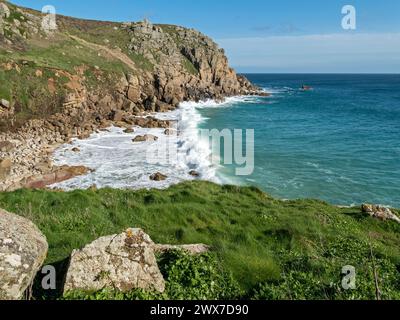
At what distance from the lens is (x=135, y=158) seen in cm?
3703

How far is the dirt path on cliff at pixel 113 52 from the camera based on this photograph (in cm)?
7706

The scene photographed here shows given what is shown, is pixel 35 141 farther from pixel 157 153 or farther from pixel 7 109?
pixel 157 153

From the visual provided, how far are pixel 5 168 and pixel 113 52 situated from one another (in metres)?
57.5

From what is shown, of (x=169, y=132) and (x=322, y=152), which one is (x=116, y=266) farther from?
(x=169, y=132)

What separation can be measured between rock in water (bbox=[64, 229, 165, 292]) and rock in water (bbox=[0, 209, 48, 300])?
2.19ft

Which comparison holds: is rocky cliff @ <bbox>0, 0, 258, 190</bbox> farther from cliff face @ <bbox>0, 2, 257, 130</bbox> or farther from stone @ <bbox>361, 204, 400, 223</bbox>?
stone @ <bbox>361, 204, 400, 223</bbox>

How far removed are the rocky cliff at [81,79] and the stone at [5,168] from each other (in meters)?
0.09

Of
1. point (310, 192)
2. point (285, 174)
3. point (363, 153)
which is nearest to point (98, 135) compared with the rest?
point (285, 174)

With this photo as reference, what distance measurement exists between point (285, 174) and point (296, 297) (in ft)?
87.6

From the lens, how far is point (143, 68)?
81.3 meters

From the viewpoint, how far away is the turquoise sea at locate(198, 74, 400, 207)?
95.8 feet
